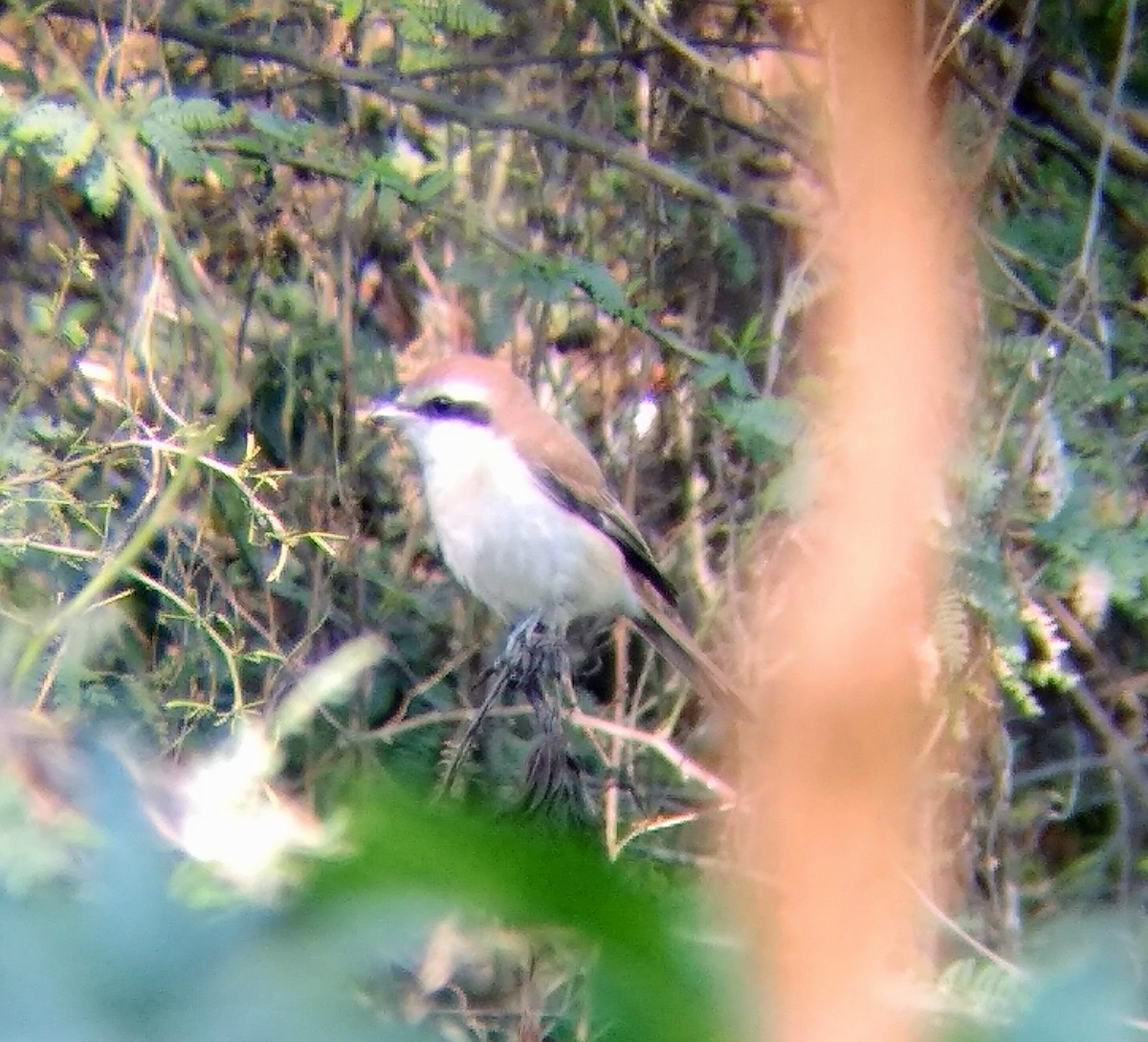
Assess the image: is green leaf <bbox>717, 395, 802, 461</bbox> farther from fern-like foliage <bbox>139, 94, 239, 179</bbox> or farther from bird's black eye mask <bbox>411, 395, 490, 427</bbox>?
fern-like foliage <bbox>139, 94, 239, 179</bbox>

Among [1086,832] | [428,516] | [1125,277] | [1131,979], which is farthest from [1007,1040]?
[1086,832]

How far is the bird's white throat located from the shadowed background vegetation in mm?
298

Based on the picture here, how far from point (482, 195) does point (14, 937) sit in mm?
3083

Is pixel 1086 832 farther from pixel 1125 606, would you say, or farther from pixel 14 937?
pixel 14 937

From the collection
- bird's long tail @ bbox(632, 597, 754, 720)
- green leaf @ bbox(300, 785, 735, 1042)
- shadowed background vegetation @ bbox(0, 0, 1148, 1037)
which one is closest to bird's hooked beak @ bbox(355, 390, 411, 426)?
shadowed background vegetation @ bbox(0, 0, 1148, 1037)

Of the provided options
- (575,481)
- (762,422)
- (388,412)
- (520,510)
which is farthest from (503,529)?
(762,422)

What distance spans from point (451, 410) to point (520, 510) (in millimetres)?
292

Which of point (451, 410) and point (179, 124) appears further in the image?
point (451, 410)

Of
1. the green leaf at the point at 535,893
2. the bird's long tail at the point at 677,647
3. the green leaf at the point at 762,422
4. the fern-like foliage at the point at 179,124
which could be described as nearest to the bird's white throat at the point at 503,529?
the bird's long tail at the point at 677,647

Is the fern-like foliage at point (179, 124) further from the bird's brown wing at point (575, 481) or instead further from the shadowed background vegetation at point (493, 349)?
the bird's brown wing at point (575, 481)

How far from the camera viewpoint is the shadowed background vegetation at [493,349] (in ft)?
9.19

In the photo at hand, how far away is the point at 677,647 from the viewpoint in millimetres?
3418

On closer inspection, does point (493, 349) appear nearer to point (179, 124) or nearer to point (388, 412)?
point (388, 412)

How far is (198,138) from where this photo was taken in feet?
9.47
